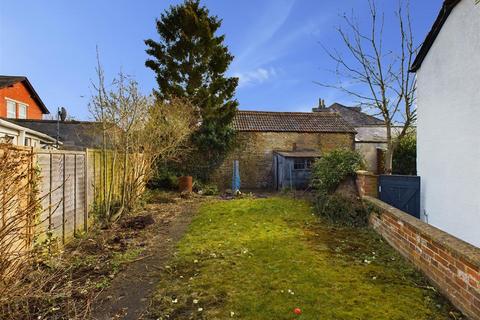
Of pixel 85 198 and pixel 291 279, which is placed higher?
pixel 85 198

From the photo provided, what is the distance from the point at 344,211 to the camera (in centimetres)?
768

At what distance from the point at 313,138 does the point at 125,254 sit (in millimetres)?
15520

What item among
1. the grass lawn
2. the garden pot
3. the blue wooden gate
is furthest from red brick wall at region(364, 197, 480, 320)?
the garden pot

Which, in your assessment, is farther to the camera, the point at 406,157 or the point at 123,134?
the point at 406,157

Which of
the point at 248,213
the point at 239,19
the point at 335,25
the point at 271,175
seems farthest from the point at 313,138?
the point at 248,213

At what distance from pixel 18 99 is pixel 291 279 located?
79.0ft

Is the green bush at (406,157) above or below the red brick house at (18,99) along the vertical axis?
below

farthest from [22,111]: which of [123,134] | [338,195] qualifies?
[338,195]

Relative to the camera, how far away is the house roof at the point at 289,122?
61.2 feet

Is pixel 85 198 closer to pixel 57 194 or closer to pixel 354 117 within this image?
pixel 57 194

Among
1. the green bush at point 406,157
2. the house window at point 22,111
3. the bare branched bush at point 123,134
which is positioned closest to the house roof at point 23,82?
the house window at point 22,111

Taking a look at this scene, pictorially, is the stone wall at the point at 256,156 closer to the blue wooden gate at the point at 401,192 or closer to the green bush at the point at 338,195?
the green bush at the point at 338,195

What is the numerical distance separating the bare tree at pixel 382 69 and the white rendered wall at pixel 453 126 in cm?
314

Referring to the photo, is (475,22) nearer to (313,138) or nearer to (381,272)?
(381,272)
